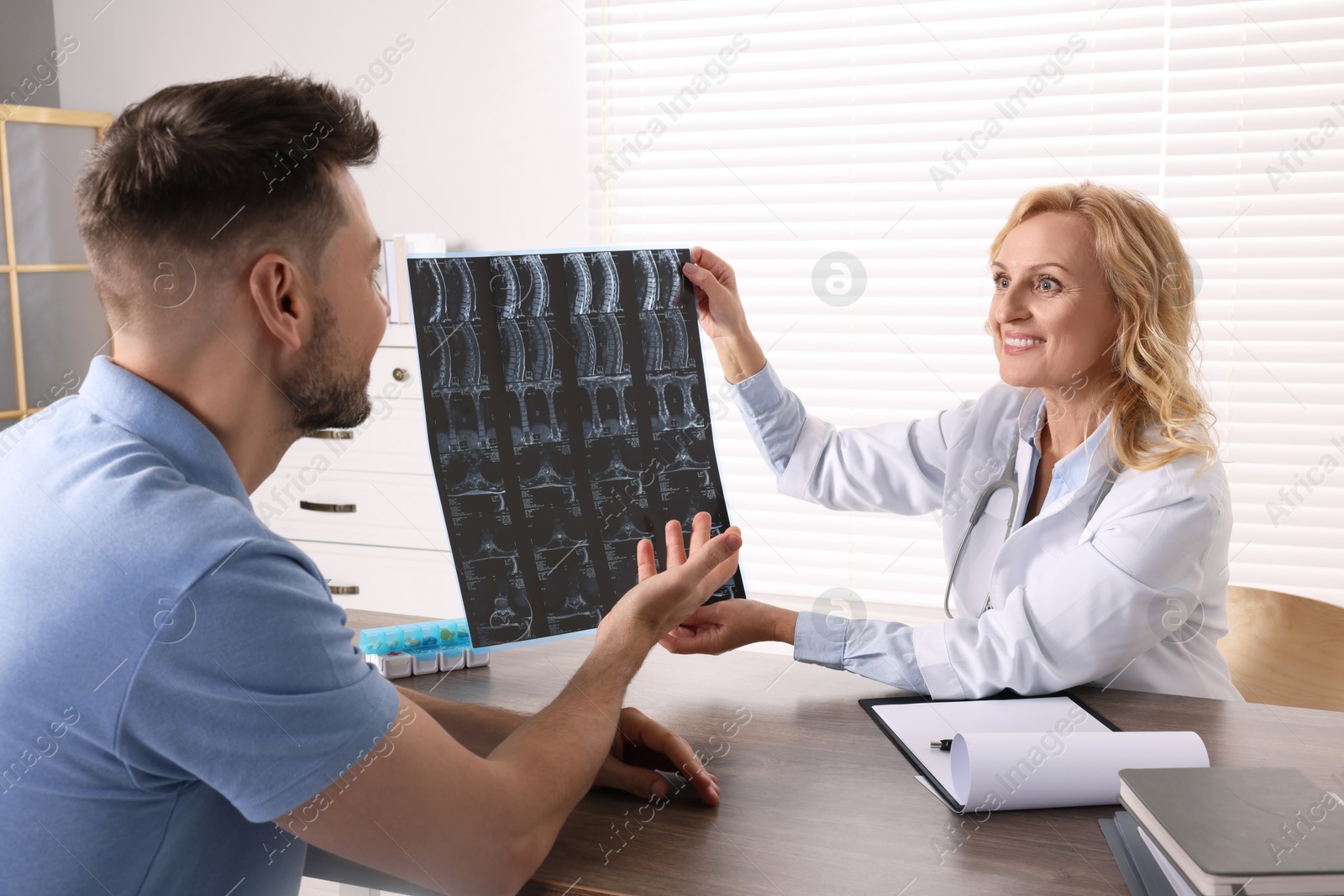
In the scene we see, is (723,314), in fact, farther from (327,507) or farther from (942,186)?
(327,507)

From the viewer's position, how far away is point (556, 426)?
4.89 feet

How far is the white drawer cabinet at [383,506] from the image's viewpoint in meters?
3.35

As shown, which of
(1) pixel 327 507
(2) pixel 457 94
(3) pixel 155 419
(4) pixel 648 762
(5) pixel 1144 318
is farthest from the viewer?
(1) pixel 327 507

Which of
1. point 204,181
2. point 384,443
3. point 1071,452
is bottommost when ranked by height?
point 384,443

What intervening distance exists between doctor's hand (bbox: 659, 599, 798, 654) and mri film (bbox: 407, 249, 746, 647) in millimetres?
41

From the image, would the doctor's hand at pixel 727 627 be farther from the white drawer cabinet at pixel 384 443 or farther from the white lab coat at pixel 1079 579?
the white drawer cabinet at pixel 384 443

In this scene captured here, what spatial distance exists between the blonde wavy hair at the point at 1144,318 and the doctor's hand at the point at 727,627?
1.98 ft

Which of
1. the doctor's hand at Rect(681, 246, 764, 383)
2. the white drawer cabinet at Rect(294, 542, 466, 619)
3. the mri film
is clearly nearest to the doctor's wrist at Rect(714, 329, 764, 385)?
the doctor's hand at Rect(681, 246, 764, 383)

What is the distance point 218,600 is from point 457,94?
2854mm

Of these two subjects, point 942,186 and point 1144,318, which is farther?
point 942,186

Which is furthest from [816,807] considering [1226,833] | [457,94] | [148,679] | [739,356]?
[457,94]

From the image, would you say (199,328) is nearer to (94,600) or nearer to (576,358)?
(94,600)

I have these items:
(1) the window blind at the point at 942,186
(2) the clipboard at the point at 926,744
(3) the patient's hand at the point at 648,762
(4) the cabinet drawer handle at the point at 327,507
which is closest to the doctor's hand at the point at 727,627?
(2) the clipboard at the point at 926,744

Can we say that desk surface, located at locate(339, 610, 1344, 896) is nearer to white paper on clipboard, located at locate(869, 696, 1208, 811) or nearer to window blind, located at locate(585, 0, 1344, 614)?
white paper on clipboard, located at locate(869, 696, 1208, 811)
